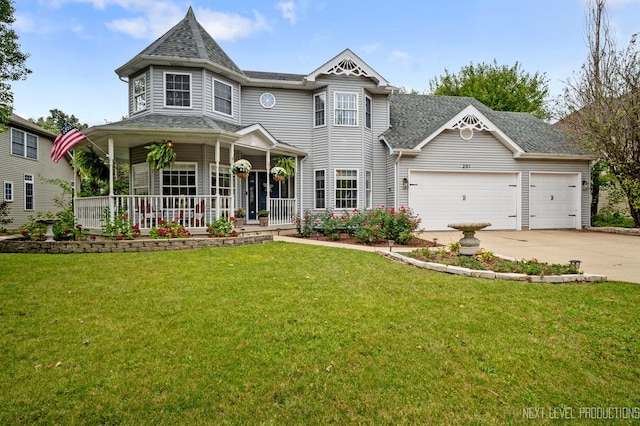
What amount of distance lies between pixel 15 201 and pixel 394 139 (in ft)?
68.0

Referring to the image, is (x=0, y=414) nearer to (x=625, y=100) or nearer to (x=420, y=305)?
(x=420, y=305)

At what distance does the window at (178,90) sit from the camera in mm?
11336

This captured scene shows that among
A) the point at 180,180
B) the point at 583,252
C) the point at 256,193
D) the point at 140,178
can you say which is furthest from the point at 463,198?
the point at 140,178

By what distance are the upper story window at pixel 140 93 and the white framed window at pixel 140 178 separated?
6.69ft

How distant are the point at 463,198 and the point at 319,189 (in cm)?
584

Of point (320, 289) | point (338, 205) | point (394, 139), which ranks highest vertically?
point (394, 139)

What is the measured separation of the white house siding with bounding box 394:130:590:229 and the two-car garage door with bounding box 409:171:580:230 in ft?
0.68

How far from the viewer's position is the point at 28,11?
1339cm

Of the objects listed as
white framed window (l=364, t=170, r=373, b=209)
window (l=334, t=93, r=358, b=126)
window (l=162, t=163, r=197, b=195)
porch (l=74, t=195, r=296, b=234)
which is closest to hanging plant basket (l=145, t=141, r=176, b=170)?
porch (l=74, t=195, r=296, b=234)

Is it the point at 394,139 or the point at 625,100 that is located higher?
the point at 625,100

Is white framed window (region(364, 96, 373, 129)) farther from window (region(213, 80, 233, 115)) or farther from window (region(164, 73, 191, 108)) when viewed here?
window (region(164, 73, 191, 108))

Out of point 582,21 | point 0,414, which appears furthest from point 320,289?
point 582,21

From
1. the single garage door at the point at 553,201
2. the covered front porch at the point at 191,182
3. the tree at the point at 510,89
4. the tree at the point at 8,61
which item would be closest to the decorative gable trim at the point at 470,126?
the single garage door at the point at 553,201

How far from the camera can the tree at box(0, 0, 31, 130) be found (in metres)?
13.4
